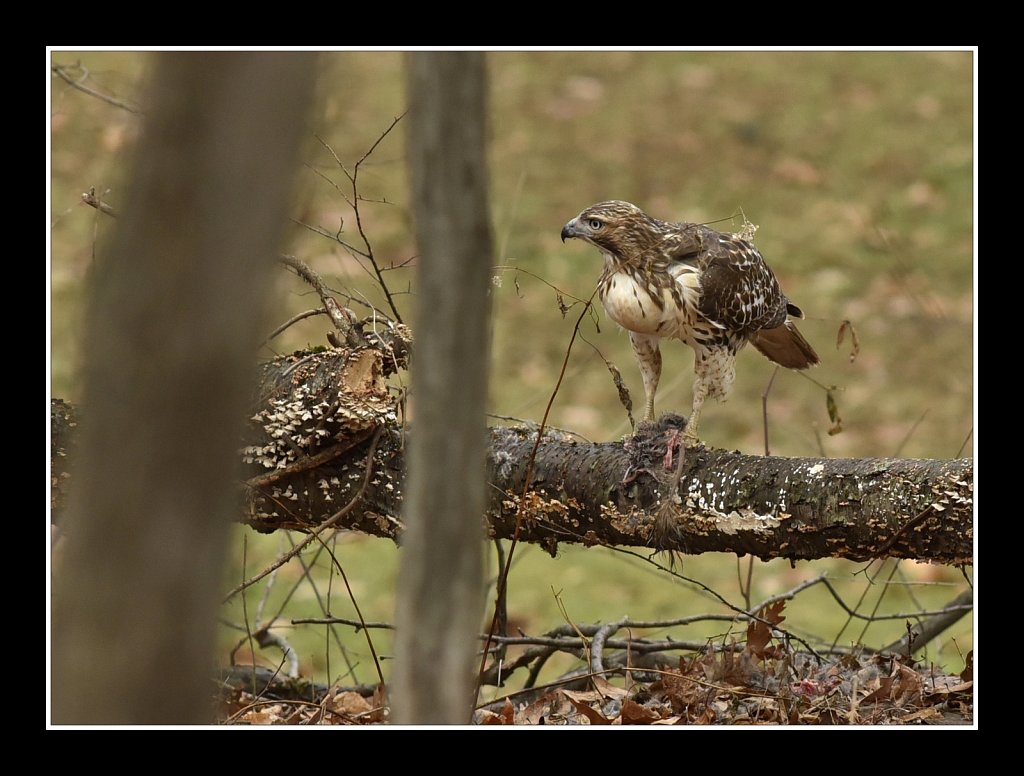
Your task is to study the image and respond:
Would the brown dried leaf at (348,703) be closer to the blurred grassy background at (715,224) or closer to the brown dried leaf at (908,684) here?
the brown dried leaf at (908,684)

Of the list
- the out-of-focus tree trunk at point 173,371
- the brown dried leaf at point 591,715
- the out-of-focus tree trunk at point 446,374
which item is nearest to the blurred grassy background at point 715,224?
the brown dried leaf at point 591,715

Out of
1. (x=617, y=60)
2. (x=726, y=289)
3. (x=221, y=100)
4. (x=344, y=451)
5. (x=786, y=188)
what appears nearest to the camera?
(x=221, y=100)

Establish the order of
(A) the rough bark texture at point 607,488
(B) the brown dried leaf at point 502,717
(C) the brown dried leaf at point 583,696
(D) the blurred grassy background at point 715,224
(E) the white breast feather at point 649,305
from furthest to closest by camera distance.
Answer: (D) the blurred grassy background at point 715,224, (E) the white breast feather at point 649,305, (C) the brown dried leaf at point 583,696, (B) the brown dried leaf at point 502,717, (A) the rough bark texture at point 607,488

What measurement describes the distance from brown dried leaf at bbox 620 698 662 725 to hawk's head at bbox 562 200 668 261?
62.6 inches

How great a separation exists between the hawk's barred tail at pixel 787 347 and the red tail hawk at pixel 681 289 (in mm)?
283

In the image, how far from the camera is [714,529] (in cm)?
330

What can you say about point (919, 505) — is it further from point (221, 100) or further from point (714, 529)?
point (221, 100)

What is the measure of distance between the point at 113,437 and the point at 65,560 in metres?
0.17

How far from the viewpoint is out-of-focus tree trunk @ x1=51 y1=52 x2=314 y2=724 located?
1154 mm

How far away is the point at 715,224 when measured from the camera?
21.5 feet

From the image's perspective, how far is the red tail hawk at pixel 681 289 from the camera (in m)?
3.97

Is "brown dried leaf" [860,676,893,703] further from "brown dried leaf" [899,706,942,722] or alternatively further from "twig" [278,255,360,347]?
"twig" [278,255,360,347]

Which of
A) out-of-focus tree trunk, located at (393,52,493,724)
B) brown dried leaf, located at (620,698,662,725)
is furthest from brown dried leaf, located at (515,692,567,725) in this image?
out-of-focus tree trunk, located at (393,52,493,724)

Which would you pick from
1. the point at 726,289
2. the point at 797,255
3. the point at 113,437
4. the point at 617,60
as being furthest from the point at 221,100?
the point at 617,60
